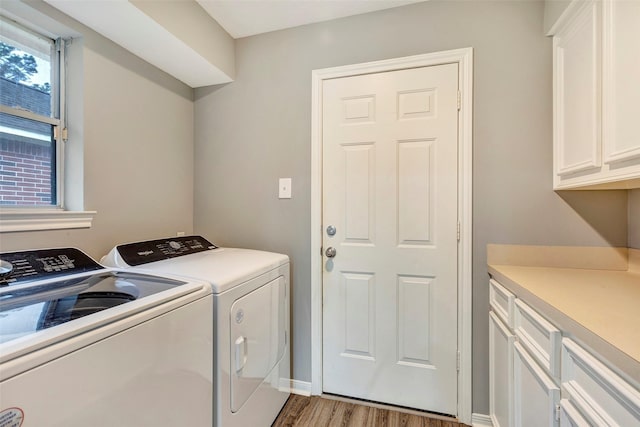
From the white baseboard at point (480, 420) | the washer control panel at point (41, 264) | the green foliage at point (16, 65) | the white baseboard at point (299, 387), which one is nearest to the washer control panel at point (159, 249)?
the washer control panel at point (41, 264)

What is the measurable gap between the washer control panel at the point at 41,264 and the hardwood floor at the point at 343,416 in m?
1.30

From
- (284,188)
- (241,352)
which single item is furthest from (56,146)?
(241,352)

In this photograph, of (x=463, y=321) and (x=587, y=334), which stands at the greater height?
(x=587, y=334)

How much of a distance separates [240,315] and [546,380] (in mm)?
1140

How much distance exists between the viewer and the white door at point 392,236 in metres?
1.61

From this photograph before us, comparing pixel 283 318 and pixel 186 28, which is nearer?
pixel 186 28

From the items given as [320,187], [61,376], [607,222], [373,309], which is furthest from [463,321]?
[61,376]

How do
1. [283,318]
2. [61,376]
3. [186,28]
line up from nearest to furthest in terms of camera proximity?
[61,376], [186,28], [283,318]

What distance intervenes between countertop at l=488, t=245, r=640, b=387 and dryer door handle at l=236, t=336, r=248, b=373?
1159 millimetres

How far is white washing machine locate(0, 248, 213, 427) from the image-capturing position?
58 cm

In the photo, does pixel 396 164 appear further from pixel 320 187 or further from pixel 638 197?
pixel 638 197

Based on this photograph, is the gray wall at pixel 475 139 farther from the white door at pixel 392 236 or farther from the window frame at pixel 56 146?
Result: the window frame at pixel 56 146

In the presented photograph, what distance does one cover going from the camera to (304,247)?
185cm

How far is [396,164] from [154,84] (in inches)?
63.8
